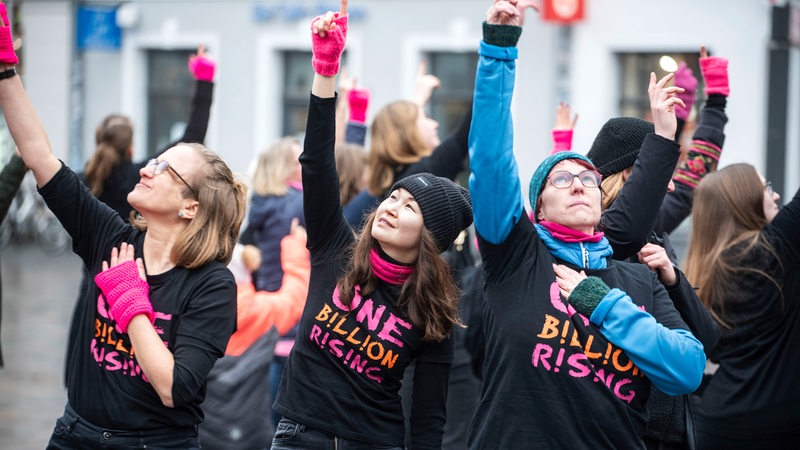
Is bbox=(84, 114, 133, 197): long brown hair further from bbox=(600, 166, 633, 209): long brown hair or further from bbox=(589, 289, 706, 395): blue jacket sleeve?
bbox=(589, 289, 706, 395): blue jacket sleeve

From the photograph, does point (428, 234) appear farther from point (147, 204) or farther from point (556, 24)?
point (556, 24)

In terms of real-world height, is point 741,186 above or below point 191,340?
above

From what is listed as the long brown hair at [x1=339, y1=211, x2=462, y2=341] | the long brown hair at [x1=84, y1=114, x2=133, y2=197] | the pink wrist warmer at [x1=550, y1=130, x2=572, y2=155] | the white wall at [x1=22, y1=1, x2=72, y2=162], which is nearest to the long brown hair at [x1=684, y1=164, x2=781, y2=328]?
the pink wrist warmer at [x1=550, y1=130, x2=572, y2=155]

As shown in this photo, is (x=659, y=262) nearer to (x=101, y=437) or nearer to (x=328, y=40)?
(x=328, y=40)

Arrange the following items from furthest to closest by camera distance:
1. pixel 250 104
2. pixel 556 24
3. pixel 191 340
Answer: pixel 250 104 < pixel 556 24 < pixel 191 340

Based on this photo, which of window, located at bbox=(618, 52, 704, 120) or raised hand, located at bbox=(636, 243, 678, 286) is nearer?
raised hand, located at bbox=(636, 243, 678, 286)

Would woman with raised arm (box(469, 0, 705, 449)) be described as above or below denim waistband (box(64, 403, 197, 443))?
Answer: above

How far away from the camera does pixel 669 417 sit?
3.96 metres

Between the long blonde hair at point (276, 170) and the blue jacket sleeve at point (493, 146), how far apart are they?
355 centimetres

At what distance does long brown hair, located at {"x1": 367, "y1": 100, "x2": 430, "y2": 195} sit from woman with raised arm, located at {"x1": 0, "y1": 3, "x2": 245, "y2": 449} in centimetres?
179

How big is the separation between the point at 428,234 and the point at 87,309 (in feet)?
3.77

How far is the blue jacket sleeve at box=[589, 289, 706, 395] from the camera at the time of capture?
125 inches

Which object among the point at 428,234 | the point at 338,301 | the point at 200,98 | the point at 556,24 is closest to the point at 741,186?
the point at 428,234

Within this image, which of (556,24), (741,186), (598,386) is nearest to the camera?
(598,386)
